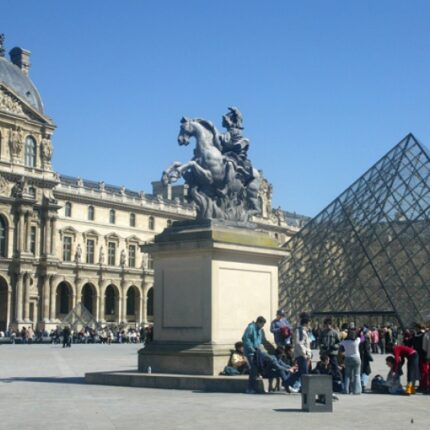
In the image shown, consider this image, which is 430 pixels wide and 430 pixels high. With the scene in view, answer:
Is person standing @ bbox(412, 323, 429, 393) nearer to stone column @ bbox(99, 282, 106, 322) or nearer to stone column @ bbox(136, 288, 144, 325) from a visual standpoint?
stone column @ bbox(99, 282, 106, 322)

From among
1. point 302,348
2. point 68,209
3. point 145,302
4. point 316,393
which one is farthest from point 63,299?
point 316,393

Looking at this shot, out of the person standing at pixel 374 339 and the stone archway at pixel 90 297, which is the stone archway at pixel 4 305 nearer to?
the stone archway at pixel 90 297

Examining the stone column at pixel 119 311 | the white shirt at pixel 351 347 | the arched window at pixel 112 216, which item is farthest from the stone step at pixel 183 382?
the arched window at pixel 112 216

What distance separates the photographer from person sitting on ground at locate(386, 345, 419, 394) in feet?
45.1

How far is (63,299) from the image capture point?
73.1 metres

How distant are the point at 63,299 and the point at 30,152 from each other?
14656mm

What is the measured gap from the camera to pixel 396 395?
13.6 m

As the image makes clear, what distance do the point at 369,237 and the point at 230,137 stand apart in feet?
87.1

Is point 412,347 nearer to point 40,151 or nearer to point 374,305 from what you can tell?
point 374,305

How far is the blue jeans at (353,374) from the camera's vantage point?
44.7 feet

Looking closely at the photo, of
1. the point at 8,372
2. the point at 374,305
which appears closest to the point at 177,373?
the point at 8,372

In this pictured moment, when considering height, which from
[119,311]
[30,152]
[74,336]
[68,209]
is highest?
[30,152]

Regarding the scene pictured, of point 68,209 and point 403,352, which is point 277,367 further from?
point 68,209

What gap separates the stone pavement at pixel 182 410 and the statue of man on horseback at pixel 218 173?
3394 mm
